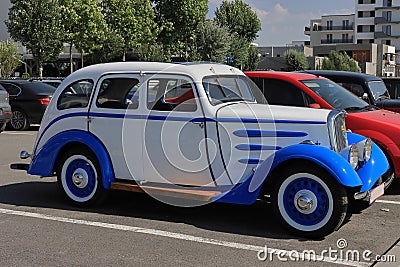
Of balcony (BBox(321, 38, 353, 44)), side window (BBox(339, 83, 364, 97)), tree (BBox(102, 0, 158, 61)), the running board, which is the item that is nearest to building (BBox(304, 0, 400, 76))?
balcony (BBox(321, 38, 353, 44))

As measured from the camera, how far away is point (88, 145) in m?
7.23

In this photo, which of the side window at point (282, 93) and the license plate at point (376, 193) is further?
the side window at point (282, 93)

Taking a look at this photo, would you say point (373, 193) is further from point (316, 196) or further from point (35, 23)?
point (35, 23)

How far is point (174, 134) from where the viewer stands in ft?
22.0

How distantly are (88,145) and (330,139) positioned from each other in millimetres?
3010

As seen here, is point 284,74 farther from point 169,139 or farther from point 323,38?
point 323,38

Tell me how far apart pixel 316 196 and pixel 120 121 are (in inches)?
101

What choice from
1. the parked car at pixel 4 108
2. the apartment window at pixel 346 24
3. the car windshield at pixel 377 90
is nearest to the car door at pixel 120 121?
the car windshield at pixel 377 90

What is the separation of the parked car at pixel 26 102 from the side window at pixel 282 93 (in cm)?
958

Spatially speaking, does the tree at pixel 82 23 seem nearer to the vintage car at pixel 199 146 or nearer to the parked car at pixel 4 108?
the parked car at pixel 4 108

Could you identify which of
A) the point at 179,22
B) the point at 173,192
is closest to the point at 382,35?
the point at 179,22

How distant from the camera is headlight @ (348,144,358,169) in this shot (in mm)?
6445

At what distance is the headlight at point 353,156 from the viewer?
6445 millimetres

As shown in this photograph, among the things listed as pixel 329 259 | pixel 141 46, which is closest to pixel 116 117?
pixel 329 259
